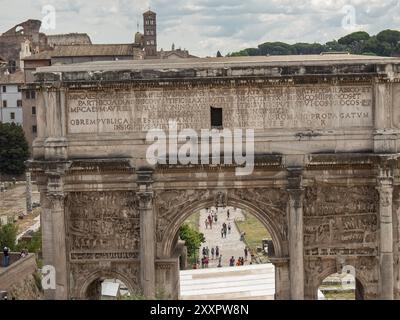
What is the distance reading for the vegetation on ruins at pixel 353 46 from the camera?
12975cm

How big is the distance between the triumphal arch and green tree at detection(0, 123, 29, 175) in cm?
5282

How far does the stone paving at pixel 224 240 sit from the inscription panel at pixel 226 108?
24.5m

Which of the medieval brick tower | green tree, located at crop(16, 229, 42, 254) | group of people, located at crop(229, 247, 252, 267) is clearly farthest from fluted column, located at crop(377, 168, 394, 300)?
the medieval brick tower

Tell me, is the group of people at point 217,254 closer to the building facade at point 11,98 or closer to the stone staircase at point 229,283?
the stone staircase at point 229,283

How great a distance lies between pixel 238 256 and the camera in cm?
4631

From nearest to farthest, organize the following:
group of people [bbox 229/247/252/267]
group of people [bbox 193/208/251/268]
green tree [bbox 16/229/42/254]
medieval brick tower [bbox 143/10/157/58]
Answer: green tree [bbox 16/229/42/254]
group of people [bbox 229/247/252/267]
group of people [bbox 193/208/251/268]
medieval brick tower [bbox 143/10/157/58]

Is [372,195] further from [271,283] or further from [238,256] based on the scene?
[238,256]

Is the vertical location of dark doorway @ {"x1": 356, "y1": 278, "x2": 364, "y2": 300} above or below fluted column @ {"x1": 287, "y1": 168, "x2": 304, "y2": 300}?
below

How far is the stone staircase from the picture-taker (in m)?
32.2

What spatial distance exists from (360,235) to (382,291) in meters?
1.52

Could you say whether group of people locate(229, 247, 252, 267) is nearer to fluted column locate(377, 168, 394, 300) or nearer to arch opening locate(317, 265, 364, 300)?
arch opening locate(317, 265, 364, 300)

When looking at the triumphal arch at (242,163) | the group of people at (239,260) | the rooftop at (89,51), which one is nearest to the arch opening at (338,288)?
the group of people at (239,260)

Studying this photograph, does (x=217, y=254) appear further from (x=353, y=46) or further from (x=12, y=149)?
(x=353, y=46)

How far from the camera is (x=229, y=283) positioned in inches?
1366
